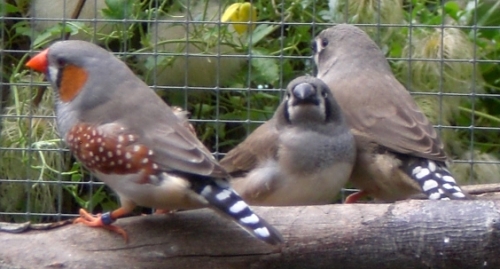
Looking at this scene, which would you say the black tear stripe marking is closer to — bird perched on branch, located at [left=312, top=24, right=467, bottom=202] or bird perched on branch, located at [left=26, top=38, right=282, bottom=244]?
bird perched on branch, located at [left=26, top=38, right=282, bottom=244]

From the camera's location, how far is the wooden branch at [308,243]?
286cm

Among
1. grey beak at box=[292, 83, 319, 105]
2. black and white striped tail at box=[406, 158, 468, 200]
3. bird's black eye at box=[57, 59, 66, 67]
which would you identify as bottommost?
black and white striped tail at box=[406, 158, 468, 200]

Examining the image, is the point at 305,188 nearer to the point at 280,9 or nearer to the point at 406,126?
the point at 406,126

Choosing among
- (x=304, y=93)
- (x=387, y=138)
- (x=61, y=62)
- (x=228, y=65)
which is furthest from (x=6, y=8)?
(x=387, y=138)

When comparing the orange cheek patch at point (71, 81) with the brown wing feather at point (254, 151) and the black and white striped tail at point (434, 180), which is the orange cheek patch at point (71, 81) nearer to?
the brown wing feather at point (254, 151)

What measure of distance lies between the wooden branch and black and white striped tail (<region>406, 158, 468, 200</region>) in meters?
0.22

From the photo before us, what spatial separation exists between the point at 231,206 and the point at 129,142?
0.37 m

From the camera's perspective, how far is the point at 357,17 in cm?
453

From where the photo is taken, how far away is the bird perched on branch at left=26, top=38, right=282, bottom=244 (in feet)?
9.12

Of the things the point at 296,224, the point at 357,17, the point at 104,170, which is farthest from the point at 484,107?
the point at 104,170

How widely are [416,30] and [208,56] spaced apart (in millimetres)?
942

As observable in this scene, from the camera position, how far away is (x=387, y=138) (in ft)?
11.3

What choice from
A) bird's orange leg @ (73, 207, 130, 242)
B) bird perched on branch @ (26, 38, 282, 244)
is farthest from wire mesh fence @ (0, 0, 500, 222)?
bird's orange leg @ (73, 207, 130, 242)

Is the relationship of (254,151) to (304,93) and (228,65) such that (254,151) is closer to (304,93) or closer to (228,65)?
(304,93)
